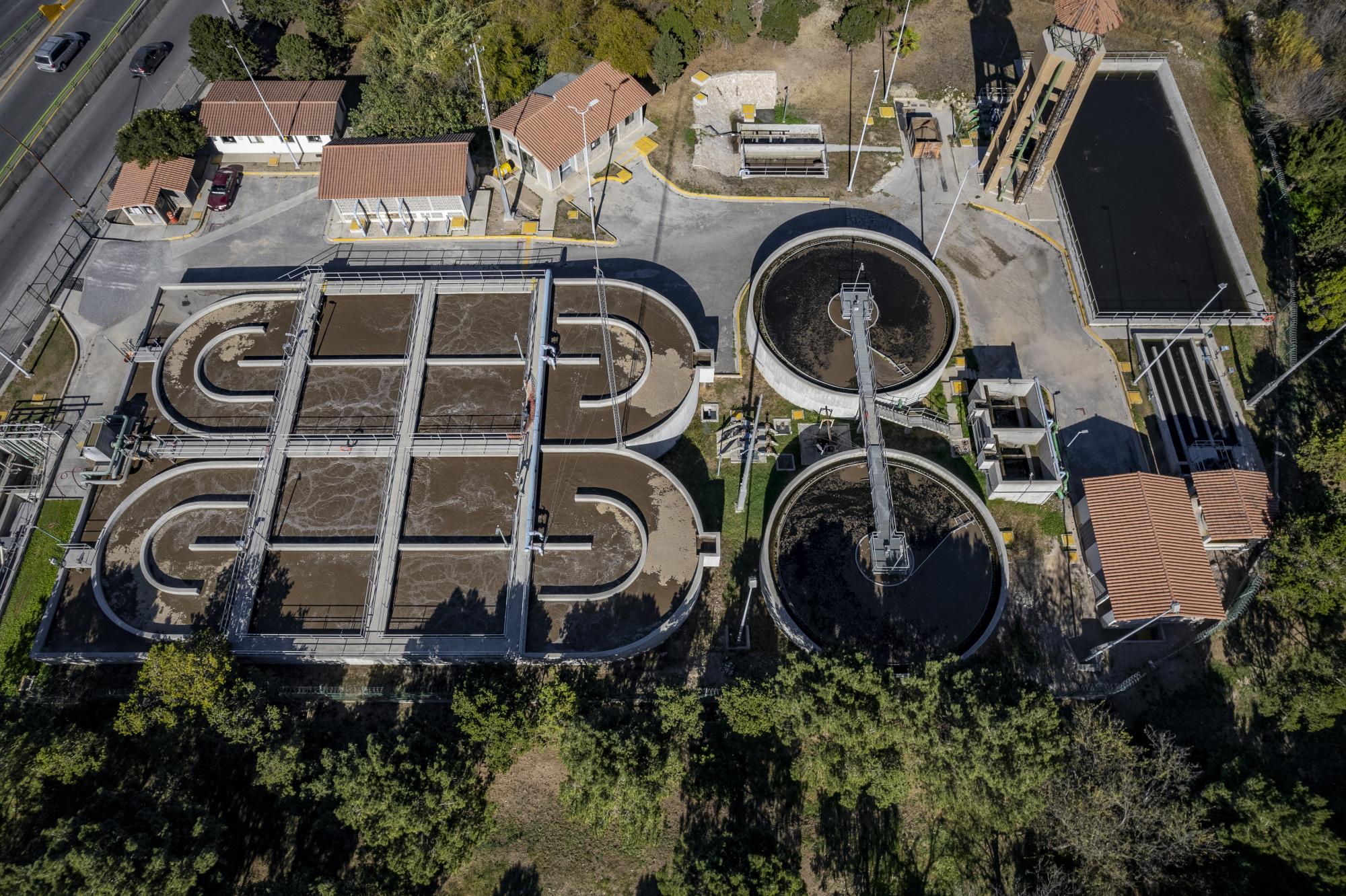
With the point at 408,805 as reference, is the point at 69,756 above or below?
above

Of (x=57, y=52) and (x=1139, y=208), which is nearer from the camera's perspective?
(x=1139, y=208)

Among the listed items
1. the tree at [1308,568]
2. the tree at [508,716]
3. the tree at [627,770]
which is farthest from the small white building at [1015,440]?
the tree at [508,716]

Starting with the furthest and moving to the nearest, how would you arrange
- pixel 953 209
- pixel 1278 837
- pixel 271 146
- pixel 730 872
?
pixel 271 146
pixel 953 209
pixel 1278 837
pixel 730 872

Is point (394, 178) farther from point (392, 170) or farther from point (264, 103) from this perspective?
point (264, 103)

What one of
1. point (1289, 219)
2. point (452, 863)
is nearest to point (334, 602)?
point (452, 863)

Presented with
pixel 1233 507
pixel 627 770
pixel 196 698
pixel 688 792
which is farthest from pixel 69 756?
pixel 1233 507

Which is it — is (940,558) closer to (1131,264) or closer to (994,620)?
(994,620)

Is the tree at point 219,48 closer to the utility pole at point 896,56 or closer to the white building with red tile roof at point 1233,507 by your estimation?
the utility pole at point 896,56

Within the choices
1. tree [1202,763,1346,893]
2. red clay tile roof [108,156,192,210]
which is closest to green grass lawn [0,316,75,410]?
red clay tile roof [108,156,192,210]
